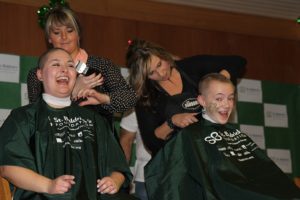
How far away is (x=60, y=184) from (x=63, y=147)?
241 millimetres

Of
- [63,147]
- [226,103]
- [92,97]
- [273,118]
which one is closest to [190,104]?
[226,103]

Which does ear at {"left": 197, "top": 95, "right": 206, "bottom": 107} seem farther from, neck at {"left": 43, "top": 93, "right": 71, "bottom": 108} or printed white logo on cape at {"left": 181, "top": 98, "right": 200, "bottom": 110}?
neck at {"left": 43, "top": 93, "right": 71, "bottom": 108}

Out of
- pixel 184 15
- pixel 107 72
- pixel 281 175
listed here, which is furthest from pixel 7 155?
pixel 184 15

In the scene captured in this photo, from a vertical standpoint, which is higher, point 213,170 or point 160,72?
point 160,72

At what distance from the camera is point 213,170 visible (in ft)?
8.06

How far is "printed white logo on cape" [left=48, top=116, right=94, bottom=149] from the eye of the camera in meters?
2.20

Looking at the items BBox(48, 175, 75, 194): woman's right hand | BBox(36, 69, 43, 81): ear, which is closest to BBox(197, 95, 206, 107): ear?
BBox(36, 69, 43, 81): ear

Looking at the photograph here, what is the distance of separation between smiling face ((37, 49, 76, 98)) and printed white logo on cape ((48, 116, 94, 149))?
13cm

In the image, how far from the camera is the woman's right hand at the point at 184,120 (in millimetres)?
2668

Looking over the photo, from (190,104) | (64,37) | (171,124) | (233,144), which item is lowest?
(233,144)

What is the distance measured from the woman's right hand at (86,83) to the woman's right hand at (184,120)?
44 centimetres

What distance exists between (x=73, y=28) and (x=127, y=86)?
0.40 metres

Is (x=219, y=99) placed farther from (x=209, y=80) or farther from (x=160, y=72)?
(x=160, y=72)

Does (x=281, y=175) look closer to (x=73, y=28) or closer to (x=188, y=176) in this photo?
(x=188, y=176)
